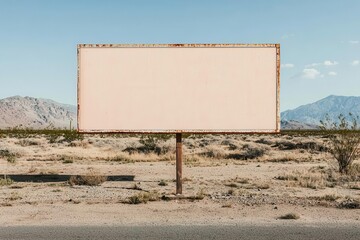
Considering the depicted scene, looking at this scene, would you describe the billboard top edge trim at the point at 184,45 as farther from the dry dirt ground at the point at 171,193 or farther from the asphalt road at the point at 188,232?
the asphalt road at the point at 188,232

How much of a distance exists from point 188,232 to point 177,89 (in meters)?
6.64

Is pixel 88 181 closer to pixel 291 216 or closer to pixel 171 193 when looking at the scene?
pixel 171 193

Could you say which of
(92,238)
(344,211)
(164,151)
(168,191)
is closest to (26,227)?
(92,238)

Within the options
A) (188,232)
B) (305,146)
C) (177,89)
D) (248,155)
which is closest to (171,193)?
(177,89)

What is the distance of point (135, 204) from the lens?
13.8 m

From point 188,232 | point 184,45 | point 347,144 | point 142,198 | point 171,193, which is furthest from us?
point 347,144

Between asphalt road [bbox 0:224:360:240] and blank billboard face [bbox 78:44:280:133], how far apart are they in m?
5.38

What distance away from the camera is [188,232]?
9.66 metres

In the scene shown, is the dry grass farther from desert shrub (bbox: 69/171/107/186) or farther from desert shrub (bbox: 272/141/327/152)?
desert shrub (bbox: 272/141/327/152)

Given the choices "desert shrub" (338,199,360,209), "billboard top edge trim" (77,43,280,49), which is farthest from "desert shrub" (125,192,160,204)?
"desert shrub" (338,199,360,209)

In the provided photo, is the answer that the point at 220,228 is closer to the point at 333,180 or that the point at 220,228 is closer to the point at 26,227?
the point at 26,227

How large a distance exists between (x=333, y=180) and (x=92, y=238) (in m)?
13.1

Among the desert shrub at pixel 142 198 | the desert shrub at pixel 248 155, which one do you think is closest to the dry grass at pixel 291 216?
the desert shrub at pixel 142 198

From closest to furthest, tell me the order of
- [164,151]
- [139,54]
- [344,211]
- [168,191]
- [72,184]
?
1. [344,211]
2. [139,54]
3. [168,191]
4. [72,184]
5. [164,151]
